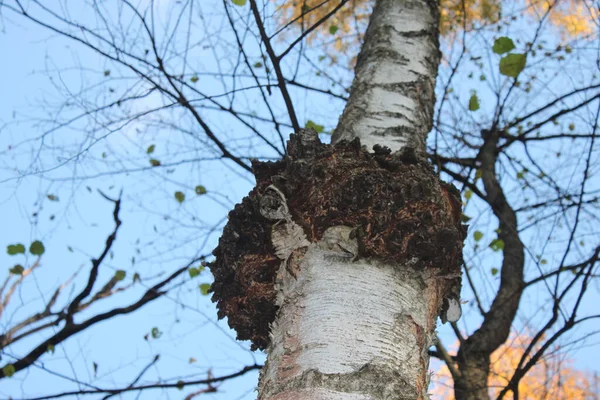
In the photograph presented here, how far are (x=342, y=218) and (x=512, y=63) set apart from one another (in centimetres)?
133

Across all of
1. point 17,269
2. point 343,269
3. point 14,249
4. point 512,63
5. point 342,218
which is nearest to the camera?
point 343,269

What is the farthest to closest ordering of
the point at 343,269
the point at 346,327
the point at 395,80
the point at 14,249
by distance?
the point at 14,249
the point at 395,80
the point at 343,269
the point at 346,327

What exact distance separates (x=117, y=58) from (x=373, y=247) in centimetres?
194

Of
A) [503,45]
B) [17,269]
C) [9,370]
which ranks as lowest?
[9,370]

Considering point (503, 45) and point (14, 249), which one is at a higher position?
point (503, 45)

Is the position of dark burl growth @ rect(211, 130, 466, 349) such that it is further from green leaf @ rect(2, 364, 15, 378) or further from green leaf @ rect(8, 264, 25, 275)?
green leaf @ rect(2, 364, 15, 378)

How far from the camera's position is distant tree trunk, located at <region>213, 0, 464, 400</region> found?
1166mm

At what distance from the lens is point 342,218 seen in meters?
1.45

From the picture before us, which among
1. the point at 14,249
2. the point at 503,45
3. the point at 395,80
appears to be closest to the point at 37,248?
the point at 14,249

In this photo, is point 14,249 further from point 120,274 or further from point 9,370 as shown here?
point 9,370

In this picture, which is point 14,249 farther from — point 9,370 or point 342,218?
point 342,218

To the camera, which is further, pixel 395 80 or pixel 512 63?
pixel 512 63

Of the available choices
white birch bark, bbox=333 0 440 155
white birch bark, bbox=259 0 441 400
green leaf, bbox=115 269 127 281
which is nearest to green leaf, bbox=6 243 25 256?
green leaf, bbox=115 269 127 281

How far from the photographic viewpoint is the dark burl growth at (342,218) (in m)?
1.42
